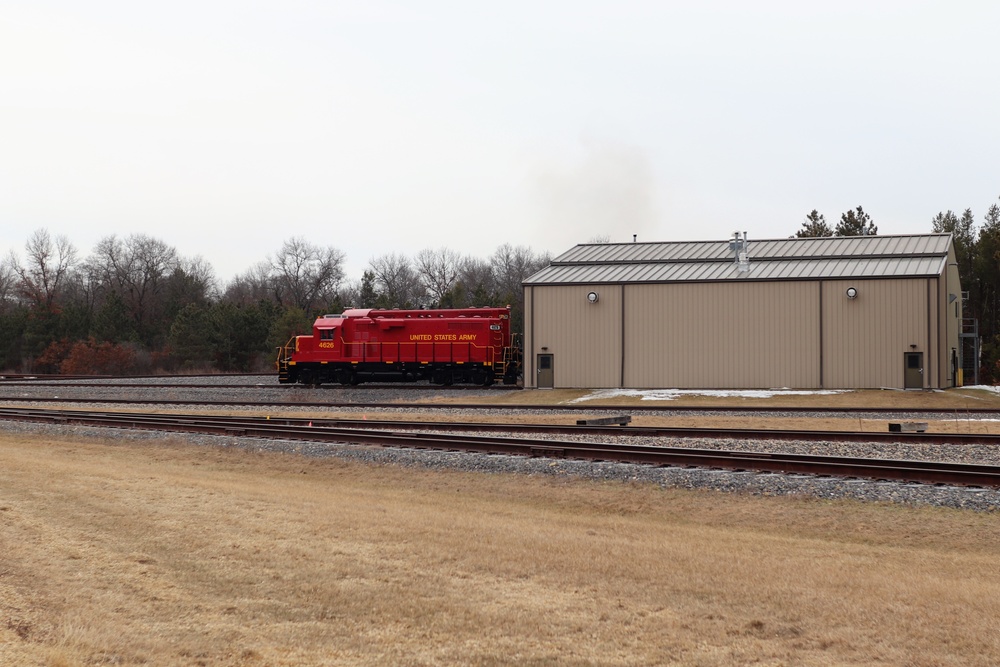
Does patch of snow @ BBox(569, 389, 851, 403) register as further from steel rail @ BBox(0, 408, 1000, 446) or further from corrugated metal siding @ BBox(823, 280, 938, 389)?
steel rail @ BBox(0, 408, 1000, 446)

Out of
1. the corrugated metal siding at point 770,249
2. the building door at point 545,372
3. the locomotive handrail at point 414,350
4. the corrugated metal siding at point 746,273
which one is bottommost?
the building door at point 545,372

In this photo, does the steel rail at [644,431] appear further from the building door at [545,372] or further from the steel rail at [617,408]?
the building door at [545,372]

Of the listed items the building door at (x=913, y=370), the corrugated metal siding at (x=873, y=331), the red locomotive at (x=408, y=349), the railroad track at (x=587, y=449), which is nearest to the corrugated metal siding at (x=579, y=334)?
the red locomotive at (x=408, y=349)

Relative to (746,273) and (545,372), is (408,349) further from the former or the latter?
(746,273)

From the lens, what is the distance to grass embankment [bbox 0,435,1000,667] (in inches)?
285

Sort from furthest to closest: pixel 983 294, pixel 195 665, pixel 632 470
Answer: pixel 983 294, pixel 632 470, pixel 195 665

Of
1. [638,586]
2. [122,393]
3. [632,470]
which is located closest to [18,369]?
[122,393]

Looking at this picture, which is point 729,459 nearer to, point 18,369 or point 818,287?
point 818,287

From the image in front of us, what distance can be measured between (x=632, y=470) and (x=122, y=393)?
101ft

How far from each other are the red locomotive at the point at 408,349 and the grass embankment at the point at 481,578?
27.4 meters

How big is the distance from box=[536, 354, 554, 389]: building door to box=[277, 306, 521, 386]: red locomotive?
1916 mm

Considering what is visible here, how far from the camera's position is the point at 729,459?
637 inches

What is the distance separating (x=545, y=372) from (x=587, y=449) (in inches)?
948

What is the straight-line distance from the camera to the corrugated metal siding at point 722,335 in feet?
126
